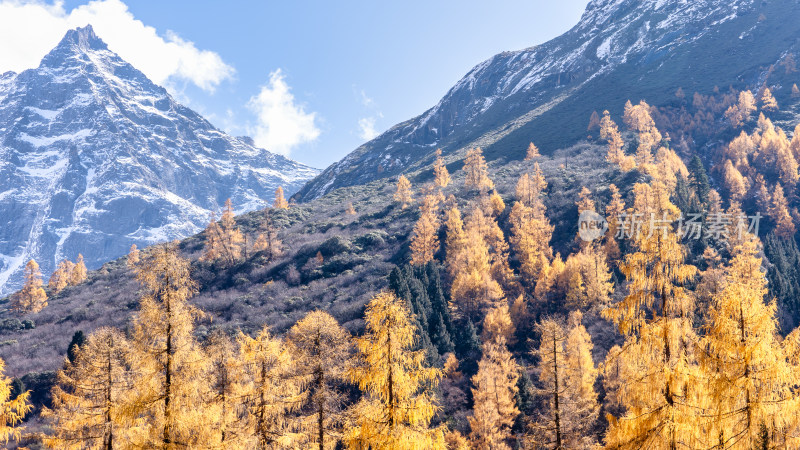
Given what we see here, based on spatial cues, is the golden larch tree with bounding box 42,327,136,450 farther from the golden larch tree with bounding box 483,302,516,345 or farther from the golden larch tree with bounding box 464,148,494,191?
the golden larch tree with bounding box 464,148,494,191

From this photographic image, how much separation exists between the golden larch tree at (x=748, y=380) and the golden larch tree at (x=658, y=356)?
1.36ft

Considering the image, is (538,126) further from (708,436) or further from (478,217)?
(708,436)

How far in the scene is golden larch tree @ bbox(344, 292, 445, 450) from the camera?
10.4 metres

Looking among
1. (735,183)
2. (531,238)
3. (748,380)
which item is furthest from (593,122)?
(748,380)

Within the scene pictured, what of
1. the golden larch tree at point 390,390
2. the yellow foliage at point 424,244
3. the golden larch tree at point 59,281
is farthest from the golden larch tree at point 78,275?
the golden larch tree at point 390,390

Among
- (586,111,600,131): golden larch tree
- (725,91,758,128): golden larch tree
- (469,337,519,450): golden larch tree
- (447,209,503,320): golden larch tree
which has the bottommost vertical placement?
(469,337,519,450): golden larch tree

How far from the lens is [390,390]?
10.9 m

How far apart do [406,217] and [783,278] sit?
56869 mm

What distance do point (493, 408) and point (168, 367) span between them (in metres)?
25.1

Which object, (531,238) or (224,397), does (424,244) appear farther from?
(224,397)

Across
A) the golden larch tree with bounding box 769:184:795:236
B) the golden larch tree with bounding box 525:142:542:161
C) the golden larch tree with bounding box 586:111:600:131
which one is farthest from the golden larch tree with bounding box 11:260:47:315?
the golden larch tree with bounding box 586:111:600:131

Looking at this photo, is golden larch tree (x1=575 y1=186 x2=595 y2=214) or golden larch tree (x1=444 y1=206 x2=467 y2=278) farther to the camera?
golden larch tree (x1=575 y1=186 x2=595 y2=214)

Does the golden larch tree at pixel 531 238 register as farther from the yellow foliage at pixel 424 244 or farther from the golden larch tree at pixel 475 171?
the golden larch tree at pixel 475 171

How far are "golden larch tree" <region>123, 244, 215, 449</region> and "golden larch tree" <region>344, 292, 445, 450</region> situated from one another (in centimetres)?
387
